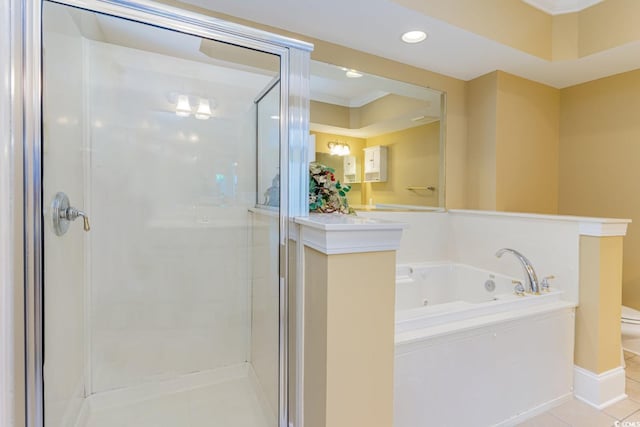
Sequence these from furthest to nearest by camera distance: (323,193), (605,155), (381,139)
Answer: (381,139), (605,155), (323,193)

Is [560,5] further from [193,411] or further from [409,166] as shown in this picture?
[193,411]

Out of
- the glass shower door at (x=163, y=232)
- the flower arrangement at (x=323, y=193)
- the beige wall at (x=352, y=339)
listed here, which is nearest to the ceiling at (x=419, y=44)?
the glass shower door at (x=163, y=232)

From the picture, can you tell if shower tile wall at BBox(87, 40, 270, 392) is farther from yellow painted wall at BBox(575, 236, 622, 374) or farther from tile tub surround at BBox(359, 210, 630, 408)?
yellow painted wall at BBox(575, 236, 622, 374)

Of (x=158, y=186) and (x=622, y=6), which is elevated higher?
(x=622, y=6)

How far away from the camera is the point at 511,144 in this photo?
2.68m

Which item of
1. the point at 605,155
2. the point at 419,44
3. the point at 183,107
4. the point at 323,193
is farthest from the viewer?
the point at 605,155

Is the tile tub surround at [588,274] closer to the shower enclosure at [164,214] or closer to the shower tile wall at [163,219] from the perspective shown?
the shower enclosure at [164,214]

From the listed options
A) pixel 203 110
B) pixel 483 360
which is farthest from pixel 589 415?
pixel 203 110

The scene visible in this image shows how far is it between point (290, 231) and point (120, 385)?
1.46 meters

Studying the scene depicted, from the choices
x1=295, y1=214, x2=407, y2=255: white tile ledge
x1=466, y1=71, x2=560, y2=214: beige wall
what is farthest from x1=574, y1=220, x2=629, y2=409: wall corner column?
x1=295, y1=214, x2=407, y2=255: white tile ledge

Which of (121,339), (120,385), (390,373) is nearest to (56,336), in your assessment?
(121,339)

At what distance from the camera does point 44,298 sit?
104 cm

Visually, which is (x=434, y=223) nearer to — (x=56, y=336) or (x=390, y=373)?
(x=390, y=373)

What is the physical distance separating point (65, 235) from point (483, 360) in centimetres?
200
